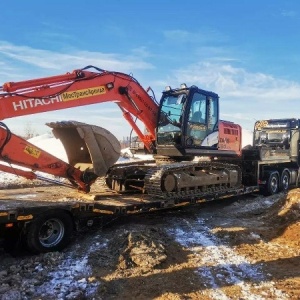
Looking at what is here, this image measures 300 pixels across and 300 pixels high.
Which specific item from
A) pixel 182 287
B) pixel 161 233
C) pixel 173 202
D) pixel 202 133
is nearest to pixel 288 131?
pixel 202 133

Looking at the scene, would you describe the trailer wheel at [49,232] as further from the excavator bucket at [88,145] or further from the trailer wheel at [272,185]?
the trailer wheel at [272,185]

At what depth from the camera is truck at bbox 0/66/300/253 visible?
6.75 m

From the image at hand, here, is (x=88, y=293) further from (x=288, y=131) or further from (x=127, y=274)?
(x=288, y=131)

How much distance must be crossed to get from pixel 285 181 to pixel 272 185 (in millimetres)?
1260

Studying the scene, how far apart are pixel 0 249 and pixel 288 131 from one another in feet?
41.0

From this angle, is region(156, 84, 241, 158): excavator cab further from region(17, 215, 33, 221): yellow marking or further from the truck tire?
region(17, 215, 33, 221): yellow marking

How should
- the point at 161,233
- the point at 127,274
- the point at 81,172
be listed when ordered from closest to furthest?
1. the point at 127,274
2. the point at 161,233
3. the point at 81,172

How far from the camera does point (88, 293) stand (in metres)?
4.94

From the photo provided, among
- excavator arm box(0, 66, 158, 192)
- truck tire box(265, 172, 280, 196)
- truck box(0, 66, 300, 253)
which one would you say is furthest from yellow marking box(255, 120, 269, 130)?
excavator arm box(0, 66, 158, 192)

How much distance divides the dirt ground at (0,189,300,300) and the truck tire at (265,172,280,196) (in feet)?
14.6

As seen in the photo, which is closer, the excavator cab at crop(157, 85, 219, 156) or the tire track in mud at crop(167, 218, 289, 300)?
the tire track in mud at crop(167, 218, 289, 300)

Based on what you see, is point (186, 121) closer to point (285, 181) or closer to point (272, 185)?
point (272, 185)

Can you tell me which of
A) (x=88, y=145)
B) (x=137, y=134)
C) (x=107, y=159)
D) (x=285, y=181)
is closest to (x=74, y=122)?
(x=88, y=145)

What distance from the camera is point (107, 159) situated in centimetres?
847
